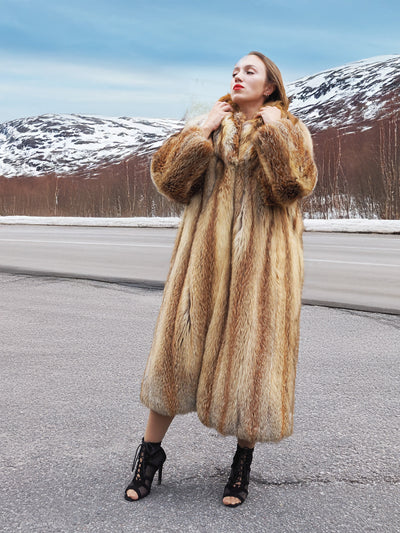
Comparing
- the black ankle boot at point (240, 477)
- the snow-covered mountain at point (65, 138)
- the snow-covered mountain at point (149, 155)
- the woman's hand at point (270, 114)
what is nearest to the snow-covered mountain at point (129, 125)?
the snow-covered mountain at point (65, 138)

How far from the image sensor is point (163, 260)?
37.3 ft

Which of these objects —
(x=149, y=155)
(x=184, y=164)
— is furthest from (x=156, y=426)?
(x=149, y=155)

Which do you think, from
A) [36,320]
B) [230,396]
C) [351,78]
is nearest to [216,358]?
[230,396]

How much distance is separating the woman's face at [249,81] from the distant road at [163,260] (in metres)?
4.53

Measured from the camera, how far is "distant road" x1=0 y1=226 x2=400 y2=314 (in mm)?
8047

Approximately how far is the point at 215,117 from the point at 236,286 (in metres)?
0.72

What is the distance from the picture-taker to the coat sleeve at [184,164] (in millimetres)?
2695

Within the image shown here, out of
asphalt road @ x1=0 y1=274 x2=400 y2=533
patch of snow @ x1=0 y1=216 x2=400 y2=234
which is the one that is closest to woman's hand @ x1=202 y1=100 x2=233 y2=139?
asphalt road @ x1=0 y1=274 x2=400 y2=533

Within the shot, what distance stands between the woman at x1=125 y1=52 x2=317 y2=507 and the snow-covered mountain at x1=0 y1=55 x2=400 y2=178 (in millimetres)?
60101

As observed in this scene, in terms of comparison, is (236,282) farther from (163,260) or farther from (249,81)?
(163,260)

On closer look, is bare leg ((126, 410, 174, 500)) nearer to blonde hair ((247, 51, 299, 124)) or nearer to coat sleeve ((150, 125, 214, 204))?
coat sleeve ((150, 125, 214, 204))

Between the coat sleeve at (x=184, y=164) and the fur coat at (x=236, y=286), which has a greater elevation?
Answer: the coat sleeve at (x=184, y=164)

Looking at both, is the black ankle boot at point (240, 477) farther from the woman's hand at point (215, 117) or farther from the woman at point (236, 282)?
the woman's hand at point (215, 117)

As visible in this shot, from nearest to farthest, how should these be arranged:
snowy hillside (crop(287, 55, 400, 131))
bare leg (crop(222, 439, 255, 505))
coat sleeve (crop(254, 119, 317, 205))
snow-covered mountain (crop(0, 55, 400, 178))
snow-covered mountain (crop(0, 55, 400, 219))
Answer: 1. coat sleeve (crop(254, 119, 317, 205))
2. bare leg (crop(222, 439, 255, 505))
3. snow-covered mountain (crop(0, 55, 400, 219))
4. snowy hillside (crop(287, 55, 400, 131))
5. snow-covered mountain (crop(0, 55, 400, 178))
